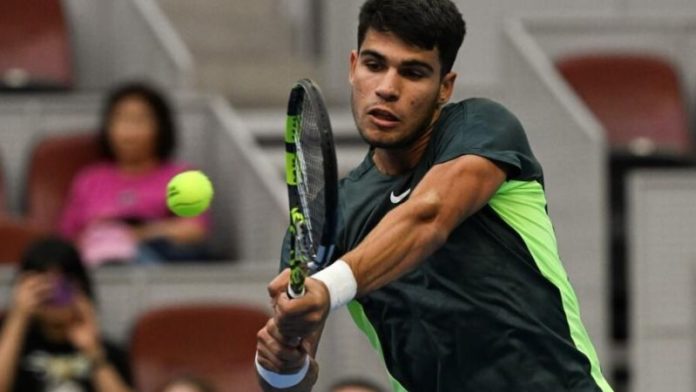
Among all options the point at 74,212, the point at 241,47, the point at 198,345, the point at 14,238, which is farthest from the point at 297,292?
the point at 241,47

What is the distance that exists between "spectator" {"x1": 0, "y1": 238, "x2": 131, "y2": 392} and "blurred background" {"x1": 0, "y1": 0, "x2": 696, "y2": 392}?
0.97ft

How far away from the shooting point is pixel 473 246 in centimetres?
441

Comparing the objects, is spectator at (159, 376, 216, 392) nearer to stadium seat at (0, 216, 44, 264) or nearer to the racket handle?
stadium seat at (0, 216, 44, 264)

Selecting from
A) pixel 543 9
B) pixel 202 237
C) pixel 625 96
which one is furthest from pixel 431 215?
pixel 543 9

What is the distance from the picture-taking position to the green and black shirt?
14.4ft

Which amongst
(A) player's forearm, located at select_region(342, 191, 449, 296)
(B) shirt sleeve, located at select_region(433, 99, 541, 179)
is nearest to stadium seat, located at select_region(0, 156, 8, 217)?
(B) shirt sleeve, located at select_region(433, 99, 541, 179)

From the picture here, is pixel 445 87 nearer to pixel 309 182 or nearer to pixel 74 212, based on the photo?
pixel 309 182

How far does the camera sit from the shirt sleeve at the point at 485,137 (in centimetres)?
433

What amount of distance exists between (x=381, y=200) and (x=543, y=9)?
6591 millimetres

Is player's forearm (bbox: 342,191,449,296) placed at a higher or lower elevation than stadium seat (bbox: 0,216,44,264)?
higher

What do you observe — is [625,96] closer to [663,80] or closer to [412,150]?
[663,80]

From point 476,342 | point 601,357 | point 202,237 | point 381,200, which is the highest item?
point 381,200

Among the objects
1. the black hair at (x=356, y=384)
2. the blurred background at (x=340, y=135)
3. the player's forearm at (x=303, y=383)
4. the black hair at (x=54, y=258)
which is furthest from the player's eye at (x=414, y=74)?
the blurred background at (x=340, y=135)

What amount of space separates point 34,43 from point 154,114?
1350 millimetres
